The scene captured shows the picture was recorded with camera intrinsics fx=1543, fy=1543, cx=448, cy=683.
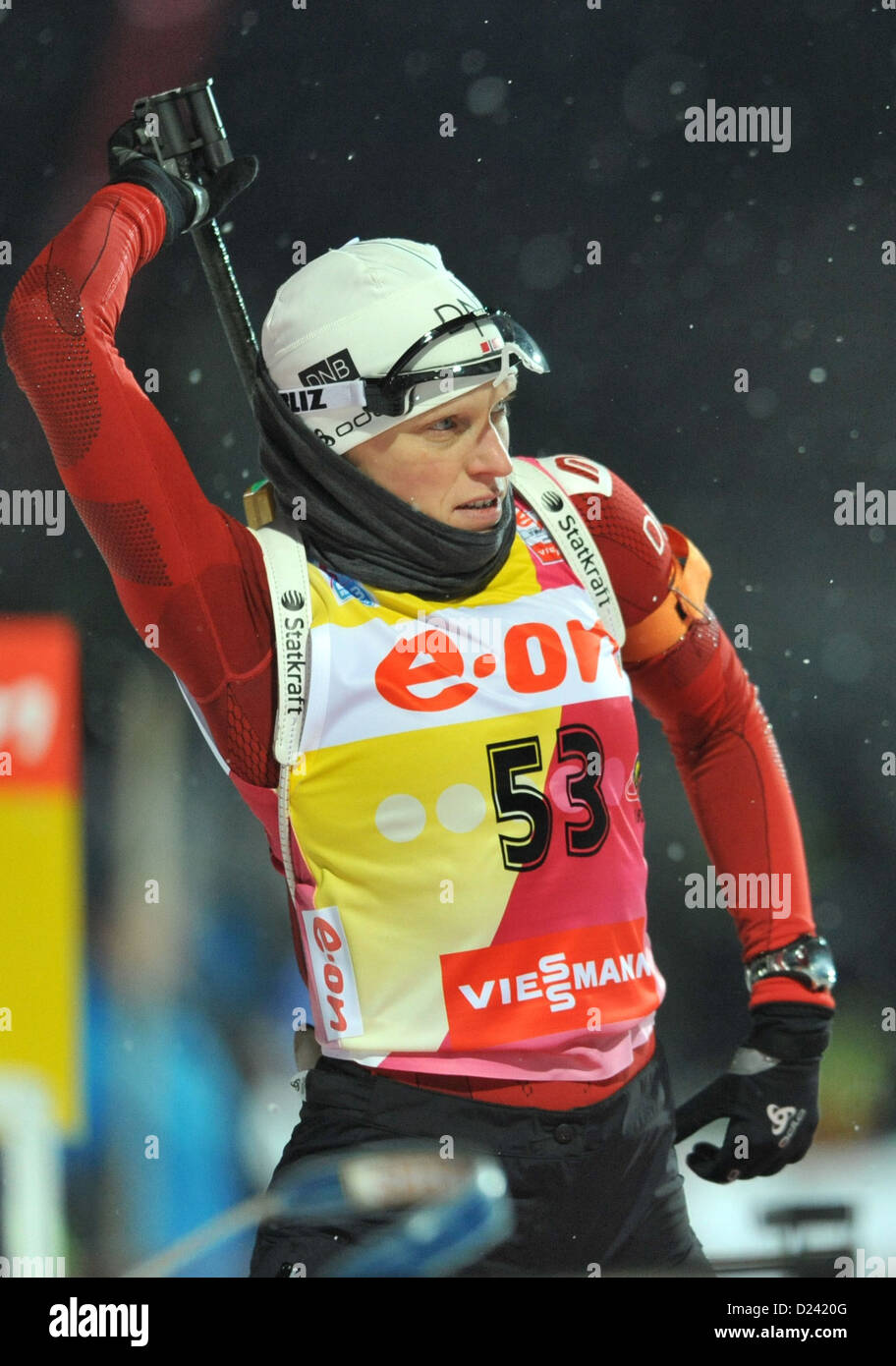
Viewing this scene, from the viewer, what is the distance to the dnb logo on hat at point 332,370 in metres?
1.79

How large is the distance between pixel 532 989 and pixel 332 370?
75 cm

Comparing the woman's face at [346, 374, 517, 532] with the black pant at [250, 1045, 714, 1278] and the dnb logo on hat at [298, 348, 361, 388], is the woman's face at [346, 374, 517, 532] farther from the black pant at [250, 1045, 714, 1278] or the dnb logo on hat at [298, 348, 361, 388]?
the black pant at [250, 1045, 714, 1278]

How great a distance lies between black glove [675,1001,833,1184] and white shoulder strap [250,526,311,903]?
26.2 inches

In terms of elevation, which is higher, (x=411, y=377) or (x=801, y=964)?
(x=411, y=377)

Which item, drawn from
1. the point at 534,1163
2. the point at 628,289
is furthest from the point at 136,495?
the point at 628,289

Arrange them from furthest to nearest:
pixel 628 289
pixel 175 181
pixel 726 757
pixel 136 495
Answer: pixel 628 289, pixel 726 757, pixel 175 181, pixel 136 495

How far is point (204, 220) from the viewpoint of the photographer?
199 centimetres

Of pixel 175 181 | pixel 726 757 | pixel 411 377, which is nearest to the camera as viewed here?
pixel 411 377

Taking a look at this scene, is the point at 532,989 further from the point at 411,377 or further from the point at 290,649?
the point at 411,377

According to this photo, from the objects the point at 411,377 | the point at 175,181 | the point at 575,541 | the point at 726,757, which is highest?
the point at 175,181

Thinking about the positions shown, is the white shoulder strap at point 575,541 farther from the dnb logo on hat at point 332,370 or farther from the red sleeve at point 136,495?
the red sleeve at point 136,495

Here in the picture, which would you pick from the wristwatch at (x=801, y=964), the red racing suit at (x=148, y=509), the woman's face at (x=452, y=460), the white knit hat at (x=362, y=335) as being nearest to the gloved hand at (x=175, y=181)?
the red racing suit at (x=148, y=509)

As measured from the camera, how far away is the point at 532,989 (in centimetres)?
174

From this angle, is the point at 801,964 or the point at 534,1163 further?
the point at 801,964
